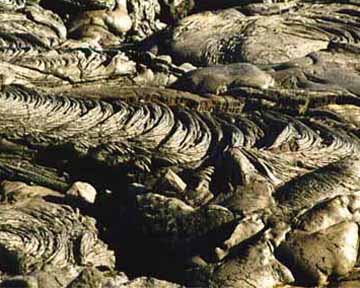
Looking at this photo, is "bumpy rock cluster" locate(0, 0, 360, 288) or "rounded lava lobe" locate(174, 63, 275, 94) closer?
"bumpy rock cluster" locate(0, 0, 360, 288)

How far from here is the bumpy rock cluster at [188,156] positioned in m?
10.6

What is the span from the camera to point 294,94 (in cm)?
1334

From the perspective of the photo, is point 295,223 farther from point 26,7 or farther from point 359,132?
point 26,7

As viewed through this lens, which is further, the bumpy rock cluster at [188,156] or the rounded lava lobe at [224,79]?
the rounded lava lobe at [224,79]

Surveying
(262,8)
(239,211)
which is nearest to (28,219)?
(239,211)

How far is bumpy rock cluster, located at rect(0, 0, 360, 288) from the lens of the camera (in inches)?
419

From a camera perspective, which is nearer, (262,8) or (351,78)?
(351,78)

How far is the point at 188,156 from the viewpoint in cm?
1230

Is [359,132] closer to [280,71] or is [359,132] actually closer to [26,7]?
[280,71]

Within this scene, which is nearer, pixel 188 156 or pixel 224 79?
pixel 188 156

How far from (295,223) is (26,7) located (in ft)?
26.0

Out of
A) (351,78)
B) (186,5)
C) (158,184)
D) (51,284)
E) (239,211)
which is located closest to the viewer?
(51,284)

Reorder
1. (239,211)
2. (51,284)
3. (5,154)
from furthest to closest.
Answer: (5,154), (239,211), (51,284)

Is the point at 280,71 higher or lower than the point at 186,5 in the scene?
higher
